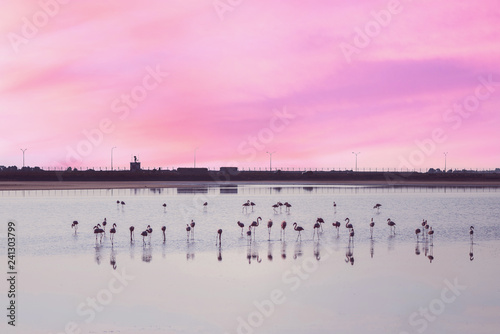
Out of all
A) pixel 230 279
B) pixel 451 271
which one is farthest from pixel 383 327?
pixel 451 271

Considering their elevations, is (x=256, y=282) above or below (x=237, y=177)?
below

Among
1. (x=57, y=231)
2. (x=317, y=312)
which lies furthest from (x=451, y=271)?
(x=57, y=231)

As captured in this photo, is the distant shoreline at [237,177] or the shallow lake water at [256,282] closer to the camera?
the shallow lake water at [256,282]

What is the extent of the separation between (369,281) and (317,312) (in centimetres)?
384

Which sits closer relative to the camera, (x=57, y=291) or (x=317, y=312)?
(x=317, y=312)

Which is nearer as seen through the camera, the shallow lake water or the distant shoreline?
the shallow lake water

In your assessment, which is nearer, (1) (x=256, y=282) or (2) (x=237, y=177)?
(1) (x=256, y=282)

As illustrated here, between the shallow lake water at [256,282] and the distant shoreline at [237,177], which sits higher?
the distant shoreline at [237,177]

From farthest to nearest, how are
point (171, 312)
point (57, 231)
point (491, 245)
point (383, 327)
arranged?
point (57, 231), point (491, 245), point (171, 312), point (383, 327)

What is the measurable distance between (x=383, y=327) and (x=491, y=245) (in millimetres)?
14749

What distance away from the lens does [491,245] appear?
24969mm

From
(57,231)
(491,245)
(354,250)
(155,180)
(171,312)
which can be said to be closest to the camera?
(171,312)

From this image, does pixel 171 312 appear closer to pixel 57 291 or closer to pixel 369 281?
pixel 57 291

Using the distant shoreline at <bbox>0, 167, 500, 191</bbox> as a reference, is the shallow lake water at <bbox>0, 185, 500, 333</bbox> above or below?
below
